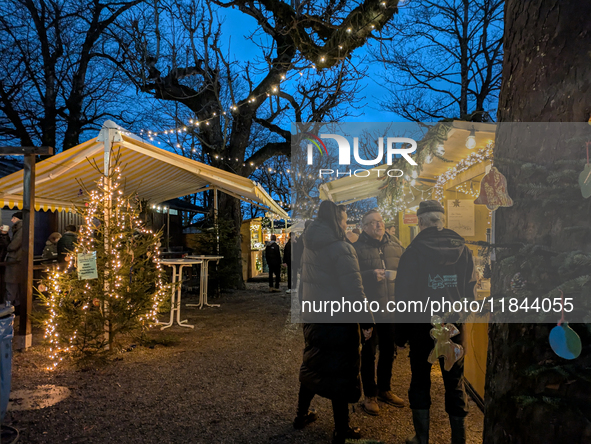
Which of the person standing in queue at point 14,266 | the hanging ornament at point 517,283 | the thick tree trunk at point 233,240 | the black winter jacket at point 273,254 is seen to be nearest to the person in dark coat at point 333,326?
the hanging ornament at point 517,283

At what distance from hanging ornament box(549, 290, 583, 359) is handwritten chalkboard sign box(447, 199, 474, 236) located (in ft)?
8.14

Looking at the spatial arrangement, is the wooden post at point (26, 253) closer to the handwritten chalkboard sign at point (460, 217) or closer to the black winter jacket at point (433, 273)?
the black winter jacket at point (433, 273)

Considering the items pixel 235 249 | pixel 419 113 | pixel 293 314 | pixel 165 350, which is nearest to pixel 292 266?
pixel 235 249

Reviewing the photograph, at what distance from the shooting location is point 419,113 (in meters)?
14.6

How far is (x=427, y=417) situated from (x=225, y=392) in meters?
2.04

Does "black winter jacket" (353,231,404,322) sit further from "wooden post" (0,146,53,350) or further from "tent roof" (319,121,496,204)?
"wooden post" (0,146,53,350)

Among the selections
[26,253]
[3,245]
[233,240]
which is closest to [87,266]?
[26,253]

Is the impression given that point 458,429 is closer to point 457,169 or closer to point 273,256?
point 457,169

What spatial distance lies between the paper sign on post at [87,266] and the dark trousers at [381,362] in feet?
10.8

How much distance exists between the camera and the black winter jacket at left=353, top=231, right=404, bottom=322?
3.42 meters

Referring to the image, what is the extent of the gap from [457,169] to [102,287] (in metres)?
4.61

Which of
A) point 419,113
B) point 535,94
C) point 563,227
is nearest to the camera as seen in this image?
point 563,227

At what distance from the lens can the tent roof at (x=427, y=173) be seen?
3254 mm

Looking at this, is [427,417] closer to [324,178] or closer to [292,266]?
[324,178]
